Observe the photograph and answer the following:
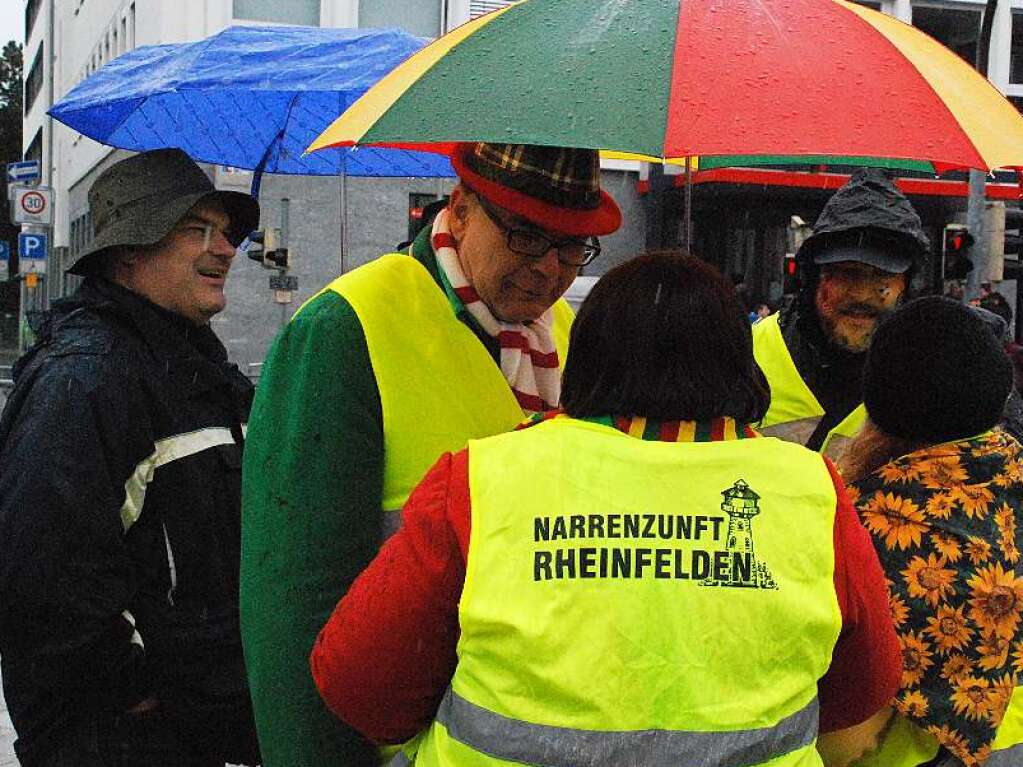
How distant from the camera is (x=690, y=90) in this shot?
→ 190 centimetres

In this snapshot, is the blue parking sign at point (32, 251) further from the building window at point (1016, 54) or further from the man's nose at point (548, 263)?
the building window at point (1016, 54)

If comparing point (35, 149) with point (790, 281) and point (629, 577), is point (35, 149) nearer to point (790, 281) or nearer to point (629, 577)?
point (790, 281)

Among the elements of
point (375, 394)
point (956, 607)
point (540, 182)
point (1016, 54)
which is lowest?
point (956, 607)

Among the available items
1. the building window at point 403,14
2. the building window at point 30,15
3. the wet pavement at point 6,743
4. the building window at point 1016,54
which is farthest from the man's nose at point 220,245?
the building window at point 30,15

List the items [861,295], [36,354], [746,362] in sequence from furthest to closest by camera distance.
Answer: [861,295], [36,354], [746,362]

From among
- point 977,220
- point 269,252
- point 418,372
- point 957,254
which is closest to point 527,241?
point 418,372

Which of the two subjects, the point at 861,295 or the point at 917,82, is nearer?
the point at 917,82

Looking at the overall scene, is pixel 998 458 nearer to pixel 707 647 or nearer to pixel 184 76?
pixel 707 647

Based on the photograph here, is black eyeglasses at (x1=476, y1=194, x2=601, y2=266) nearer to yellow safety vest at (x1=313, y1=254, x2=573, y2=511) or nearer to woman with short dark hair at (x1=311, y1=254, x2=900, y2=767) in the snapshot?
yellow safety vest at (x1=313, y1=254, x2=573, y2=511)

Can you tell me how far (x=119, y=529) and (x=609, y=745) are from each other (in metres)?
1.41

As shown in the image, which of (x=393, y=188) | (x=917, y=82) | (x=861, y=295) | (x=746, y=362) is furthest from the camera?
(x=393, y=188)

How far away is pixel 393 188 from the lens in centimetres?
2216

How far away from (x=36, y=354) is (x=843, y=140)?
1.87 metres

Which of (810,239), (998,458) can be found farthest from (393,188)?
(998,458)
